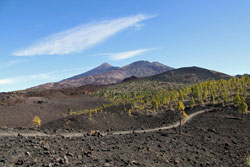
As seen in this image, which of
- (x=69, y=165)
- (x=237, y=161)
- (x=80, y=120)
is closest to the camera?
(x=69, y=165)

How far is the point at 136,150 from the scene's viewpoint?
15.9m

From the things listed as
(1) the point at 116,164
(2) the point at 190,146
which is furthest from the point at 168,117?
(1) the point at 116,164

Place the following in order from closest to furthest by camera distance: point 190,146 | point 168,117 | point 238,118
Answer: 1. point 190,146
2. point 238,118
3. point 168,117

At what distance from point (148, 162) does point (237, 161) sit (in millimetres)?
10619

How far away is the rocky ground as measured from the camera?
433 inches

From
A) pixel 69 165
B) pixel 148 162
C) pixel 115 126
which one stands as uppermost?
pixel 69 165

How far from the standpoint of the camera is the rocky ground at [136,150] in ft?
36.1

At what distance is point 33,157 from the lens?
10836 mm

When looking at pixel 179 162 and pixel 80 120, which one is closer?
pixel 179 162

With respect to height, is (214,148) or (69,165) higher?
(69,165)

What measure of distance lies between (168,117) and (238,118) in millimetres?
14526

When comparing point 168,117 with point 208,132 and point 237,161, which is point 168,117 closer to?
point 208,132

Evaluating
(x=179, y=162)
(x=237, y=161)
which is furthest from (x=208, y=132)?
(x=179, y=162)

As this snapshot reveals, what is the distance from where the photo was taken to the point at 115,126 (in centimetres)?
3788
